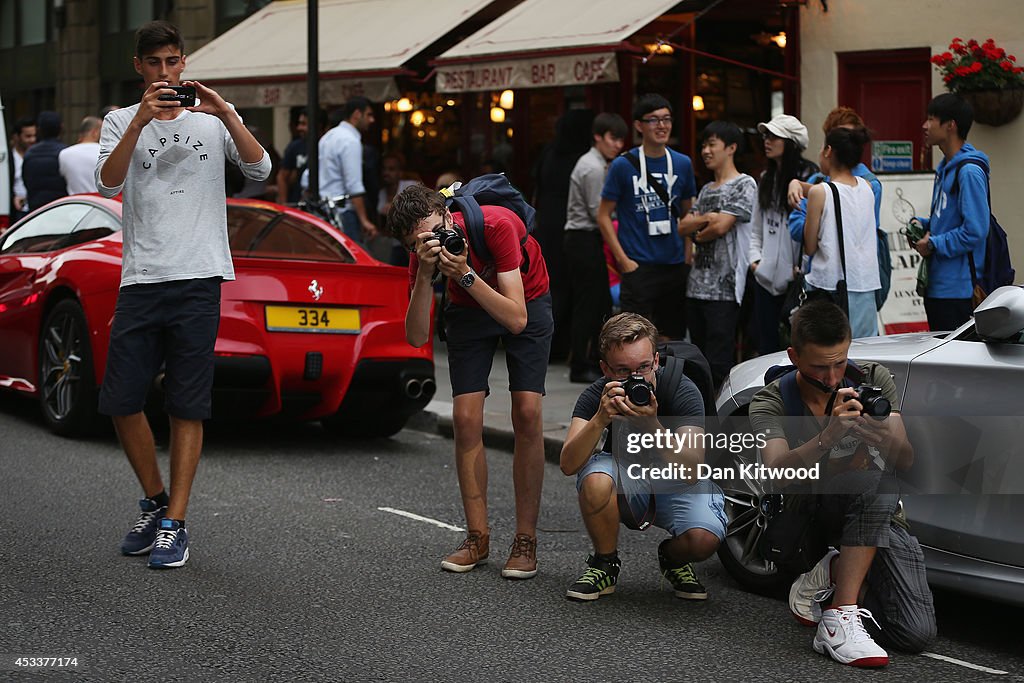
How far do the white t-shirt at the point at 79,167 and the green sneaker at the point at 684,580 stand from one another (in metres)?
7.81

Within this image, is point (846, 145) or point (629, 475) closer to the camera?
point (629, 475)

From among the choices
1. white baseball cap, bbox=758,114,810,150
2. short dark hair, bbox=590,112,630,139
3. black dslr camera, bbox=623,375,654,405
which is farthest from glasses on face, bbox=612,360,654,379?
short dark hair, bbox=590,112,630,139

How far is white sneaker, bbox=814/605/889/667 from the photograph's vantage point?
4695 millimetres

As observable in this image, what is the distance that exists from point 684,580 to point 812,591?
24.3 inches

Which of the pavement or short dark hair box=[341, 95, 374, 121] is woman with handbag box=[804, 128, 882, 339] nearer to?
the pavement

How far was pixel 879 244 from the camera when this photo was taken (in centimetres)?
785

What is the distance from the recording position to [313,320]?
8227 mm

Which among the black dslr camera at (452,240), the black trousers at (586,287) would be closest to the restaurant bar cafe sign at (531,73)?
the black trousers at (586,287)

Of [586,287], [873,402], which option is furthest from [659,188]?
[873,402]

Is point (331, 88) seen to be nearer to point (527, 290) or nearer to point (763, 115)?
point (763, 115)

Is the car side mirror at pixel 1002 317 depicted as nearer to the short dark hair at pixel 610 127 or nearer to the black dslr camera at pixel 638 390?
the black dslr camera at pixel 638 390

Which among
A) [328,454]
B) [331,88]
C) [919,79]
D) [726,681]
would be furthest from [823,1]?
[726,681]

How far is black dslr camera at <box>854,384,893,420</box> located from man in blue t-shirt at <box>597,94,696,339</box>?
15.2 ft

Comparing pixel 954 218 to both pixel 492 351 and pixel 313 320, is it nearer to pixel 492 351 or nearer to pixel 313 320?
pixel 492 351
